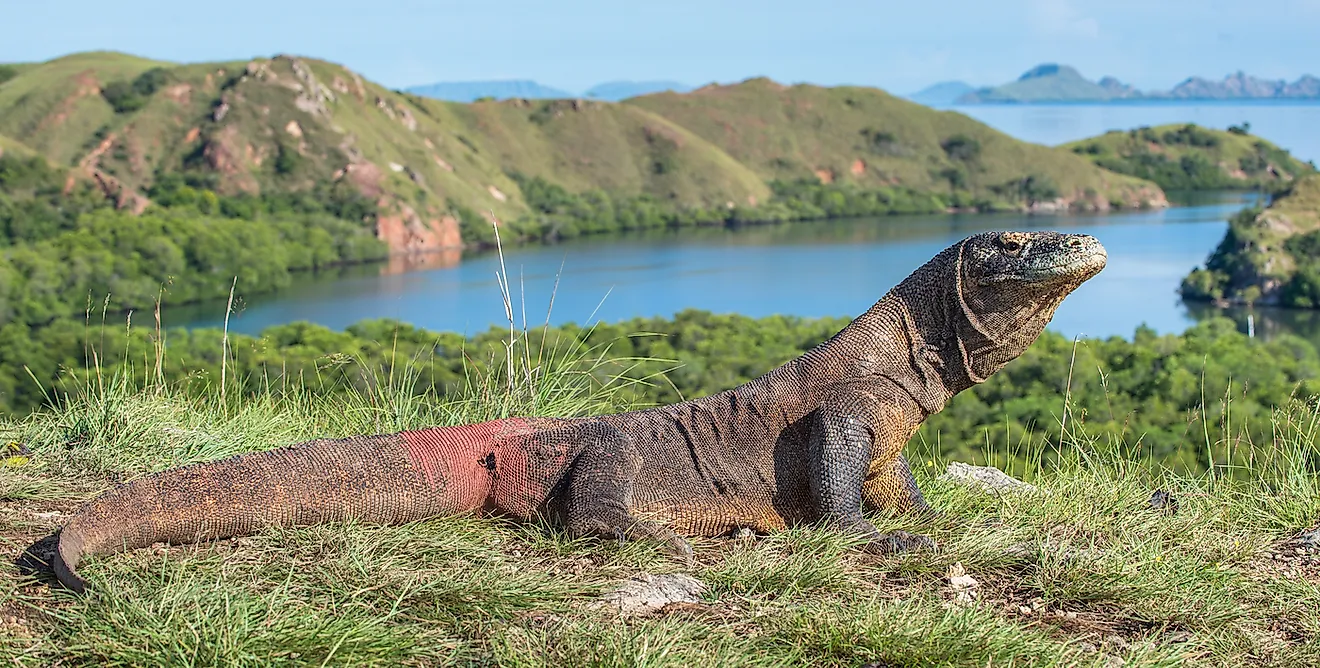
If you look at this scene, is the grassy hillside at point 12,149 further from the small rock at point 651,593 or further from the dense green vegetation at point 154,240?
the small rock at point 651,593

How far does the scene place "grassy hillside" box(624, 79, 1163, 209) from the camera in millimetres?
162625

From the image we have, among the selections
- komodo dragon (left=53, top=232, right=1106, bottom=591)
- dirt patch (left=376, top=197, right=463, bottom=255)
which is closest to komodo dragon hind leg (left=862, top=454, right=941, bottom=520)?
komodo dragon (left=53, top=232, right=1106, bottom=591)

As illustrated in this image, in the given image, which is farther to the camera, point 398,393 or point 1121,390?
point 1121,390

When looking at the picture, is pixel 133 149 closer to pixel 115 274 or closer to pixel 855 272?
pixel 115 274

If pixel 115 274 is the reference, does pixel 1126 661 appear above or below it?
above

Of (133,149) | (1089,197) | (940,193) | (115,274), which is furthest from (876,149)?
(115,274)

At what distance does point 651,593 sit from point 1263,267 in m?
97.1

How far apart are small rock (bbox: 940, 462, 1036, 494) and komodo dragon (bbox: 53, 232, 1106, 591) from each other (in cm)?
88

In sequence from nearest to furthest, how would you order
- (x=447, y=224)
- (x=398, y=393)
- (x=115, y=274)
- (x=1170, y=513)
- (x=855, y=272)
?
1. (x=1170, y=513)
2. (x=398, y=393)
3. (x=115, y=274)
4. (x=855, y=272)
5. (x=447, y=224)

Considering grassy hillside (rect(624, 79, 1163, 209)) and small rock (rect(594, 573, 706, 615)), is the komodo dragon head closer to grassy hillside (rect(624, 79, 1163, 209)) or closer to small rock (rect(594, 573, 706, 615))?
small rock (rect(594, 573, 706, 615))

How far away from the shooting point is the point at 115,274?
273 ft

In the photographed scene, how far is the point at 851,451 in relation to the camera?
4707 millimetres

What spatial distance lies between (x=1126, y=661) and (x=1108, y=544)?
4.18 feet

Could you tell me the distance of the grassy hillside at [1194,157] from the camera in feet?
594
